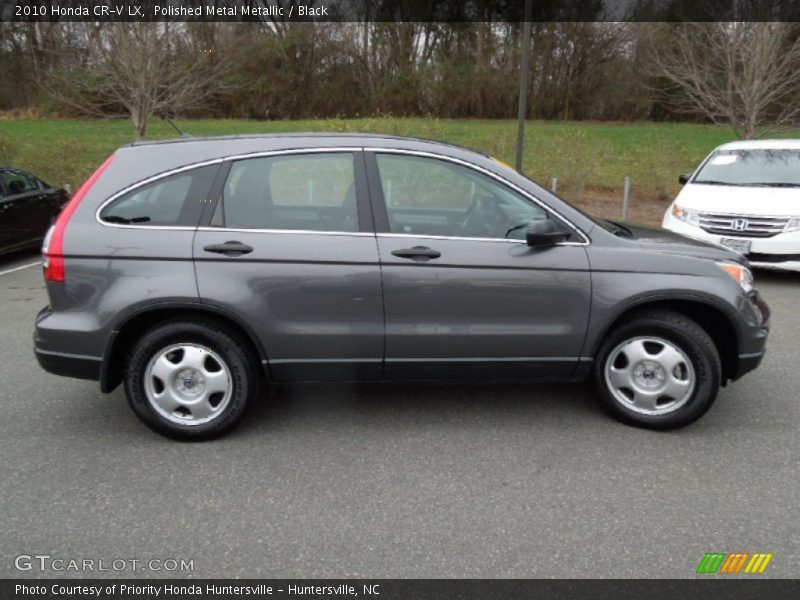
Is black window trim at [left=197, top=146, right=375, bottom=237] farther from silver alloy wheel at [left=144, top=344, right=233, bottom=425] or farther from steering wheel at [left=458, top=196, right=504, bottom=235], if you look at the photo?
silver alloy wheel at [left=144, top=344, right=233, bottom=425]

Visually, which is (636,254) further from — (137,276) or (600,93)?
(600,93)

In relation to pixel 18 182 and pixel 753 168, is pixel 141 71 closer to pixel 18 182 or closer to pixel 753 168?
pixel 18 182

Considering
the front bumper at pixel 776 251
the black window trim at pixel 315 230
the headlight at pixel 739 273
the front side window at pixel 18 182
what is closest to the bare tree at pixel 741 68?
the front bumper at pixel 776 251

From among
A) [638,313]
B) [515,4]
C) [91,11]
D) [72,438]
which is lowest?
[72,438]

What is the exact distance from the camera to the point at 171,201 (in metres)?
3.36

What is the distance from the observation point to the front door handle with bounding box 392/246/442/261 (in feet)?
10.8

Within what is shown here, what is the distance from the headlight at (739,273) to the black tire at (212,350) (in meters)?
2.82

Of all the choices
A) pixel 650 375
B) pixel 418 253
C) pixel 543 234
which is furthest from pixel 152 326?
pixel 650 375

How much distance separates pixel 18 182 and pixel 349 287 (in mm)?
8278

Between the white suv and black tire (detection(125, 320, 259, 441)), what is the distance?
18.5ft

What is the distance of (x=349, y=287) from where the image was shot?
3301 millimetres

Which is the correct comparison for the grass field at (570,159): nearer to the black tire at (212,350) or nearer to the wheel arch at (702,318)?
the black tire at (212,350)
